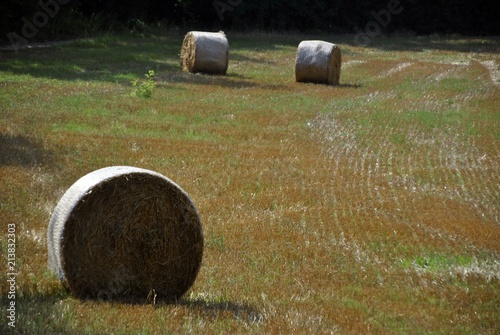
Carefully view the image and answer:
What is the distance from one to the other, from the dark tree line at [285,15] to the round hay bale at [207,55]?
10.8m

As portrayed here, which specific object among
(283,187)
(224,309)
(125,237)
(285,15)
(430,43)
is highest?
(125,237)

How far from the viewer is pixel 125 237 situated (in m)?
7.59

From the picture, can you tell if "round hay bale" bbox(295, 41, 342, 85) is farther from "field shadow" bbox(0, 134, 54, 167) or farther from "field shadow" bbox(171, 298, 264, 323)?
"field shadow" bbox(171, 298, 264, 323)

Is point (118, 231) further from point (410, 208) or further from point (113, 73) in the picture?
point (113, 73)

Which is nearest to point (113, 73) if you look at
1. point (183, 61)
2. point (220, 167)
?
point (183, 61)

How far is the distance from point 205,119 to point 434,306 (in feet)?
38.0

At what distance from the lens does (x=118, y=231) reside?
7547 mm

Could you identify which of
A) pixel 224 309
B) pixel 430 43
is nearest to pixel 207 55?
pixel 224 309

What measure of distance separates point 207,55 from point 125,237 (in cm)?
2128

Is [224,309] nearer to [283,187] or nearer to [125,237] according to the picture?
[125,237]

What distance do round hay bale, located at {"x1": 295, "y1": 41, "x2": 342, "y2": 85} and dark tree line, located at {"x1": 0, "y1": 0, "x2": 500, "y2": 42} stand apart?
46.1 feet

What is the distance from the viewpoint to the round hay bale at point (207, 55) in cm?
2842

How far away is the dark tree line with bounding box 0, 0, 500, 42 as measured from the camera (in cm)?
4288

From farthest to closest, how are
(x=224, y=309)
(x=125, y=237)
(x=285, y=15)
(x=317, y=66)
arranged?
(x=285, y=15)
(x=317, y=66)
(x=125, y=237)
(x=224, y=309)
